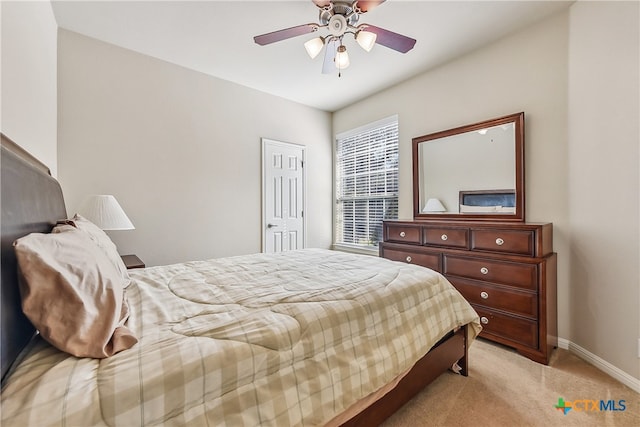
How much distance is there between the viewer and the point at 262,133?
3756 millimetres

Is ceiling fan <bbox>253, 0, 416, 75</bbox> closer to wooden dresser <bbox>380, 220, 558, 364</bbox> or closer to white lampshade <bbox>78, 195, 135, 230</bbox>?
wooden dresser <bbox>380, 220, 558, 364</bbox>

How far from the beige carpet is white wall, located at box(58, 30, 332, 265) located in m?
2.68

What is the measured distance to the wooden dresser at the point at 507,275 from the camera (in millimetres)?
2062

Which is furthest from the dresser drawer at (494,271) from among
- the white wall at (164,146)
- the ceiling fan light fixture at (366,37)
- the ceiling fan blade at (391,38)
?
the white wall at (164,146)

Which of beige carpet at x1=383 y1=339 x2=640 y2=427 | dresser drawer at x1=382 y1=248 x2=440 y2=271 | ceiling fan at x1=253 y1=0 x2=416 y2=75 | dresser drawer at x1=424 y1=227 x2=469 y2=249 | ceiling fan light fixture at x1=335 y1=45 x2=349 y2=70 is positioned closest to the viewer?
beige carpet at x1=383 y1=339 x2=640 y2=427

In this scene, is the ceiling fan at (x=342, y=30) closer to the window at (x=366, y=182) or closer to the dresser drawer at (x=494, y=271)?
the window at (x=366, y=182)

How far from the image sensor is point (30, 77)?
1663 mm

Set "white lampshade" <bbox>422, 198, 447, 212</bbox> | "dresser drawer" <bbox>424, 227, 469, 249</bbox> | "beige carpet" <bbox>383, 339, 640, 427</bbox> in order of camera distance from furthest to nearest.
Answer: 1. "white lampshade" <bbox>422, 198, 447, 212</bbox>
2. "dresser drawer" <bbox>424, 227, 469, 249</bbox>
3. "beige carpet" <bbox>383, 339, 640, 427</bbox>

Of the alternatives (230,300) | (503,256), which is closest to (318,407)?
(230,300)

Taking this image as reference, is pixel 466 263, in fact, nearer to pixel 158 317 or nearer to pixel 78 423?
pixel 158 317

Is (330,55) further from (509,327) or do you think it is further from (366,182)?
(509,327)

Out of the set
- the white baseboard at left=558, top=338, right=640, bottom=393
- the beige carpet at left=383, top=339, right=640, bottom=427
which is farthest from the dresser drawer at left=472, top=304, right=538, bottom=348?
the white baseboard at left=558, top=338, right=640, bottom=393

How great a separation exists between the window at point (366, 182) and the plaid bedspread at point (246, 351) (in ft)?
7.09

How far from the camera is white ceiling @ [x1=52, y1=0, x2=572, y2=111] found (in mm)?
2195
